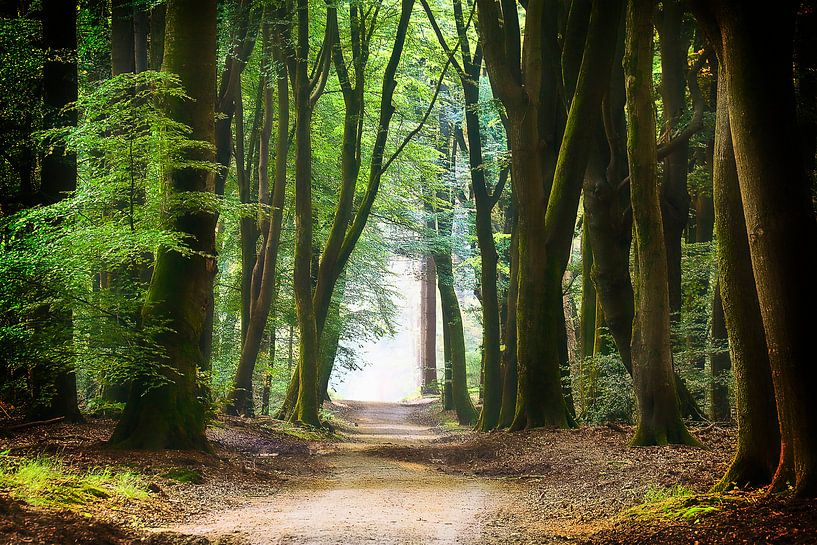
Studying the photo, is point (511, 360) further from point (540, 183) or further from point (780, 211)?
point (780, 211)

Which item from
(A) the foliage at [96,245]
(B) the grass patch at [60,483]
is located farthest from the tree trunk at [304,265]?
(B) the grass patch at [60,483]

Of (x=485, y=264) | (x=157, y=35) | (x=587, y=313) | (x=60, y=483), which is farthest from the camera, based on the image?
(x=485, y=264)

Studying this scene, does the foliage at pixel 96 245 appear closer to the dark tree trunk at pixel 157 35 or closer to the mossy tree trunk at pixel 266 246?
the dark tree trunk at pixel 157 35

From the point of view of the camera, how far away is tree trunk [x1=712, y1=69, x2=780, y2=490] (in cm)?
640

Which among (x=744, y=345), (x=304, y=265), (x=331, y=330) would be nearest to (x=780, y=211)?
(x=744, y=345)

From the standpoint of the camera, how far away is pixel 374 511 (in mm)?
7551

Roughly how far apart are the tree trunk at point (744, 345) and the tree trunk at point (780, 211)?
0.73m

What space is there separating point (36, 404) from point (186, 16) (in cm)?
579

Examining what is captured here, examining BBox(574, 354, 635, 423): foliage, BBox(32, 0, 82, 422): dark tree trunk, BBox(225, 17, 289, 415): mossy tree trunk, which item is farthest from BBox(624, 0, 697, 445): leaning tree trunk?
BBox(225, 17, 289, 415): mossy tree trunk

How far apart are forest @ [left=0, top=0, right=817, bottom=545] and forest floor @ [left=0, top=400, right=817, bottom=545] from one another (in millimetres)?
57

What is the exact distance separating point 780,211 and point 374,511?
4.58 m

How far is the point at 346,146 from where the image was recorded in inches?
797

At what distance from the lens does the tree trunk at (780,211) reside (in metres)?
5.23

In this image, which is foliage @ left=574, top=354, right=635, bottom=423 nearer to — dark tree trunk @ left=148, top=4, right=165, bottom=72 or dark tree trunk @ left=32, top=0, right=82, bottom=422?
dark tree trunk @ left=32, top=0, right=82, bottom=422
